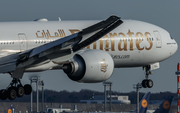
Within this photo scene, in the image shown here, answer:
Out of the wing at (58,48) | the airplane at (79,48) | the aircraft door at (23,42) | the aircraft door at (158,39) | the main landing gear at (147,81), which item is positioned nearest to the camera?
the wing at (58,48)

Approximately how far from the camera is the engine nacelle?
3041 centimetres

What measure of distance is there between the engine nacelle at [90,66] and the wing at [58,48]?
155 centimetres

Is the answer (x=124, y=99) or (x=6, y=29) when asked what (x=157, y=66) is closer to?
(x=6, y=29)

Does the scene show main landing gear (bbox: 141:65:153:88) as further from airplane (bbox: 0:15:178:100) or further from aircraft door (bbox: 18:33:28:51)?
aircraft door (bbox: 18:33:28:51)

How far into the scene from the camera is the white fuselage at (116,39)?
108 ft

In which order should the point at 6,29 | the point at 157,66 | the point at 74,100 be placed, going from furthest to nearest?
the point at 74,100 < the point at 157,66 < the point at 6,29

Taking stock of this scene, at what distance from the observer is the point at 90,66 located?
3034 cm

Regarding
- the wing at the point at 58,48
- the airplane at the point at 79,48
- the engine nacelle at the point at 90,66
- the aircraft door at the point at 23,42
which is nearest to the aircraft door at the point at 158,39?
the airplane at the point at 79,48

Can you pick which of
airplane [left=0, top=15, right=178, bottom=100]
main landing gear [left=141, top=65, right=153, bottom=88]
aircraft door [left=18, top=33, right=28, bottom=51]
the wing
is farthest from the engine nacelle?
main landing gear [left=141, top=65, right=153, bottom=88]

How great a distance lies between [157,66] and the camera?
38.5 meters

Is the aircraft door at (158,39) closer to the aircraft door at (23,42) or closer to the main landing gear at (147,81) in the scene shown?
the main landing gear at (147,81)

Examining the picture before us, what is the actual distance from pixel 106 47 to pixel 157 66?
600 centimetres

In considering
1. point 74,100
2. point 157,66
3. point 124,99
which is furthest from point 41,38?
point 124,99

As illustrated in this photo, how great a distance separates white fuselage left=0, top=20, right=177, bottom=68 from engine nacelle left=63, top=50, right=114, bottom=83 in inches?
122
